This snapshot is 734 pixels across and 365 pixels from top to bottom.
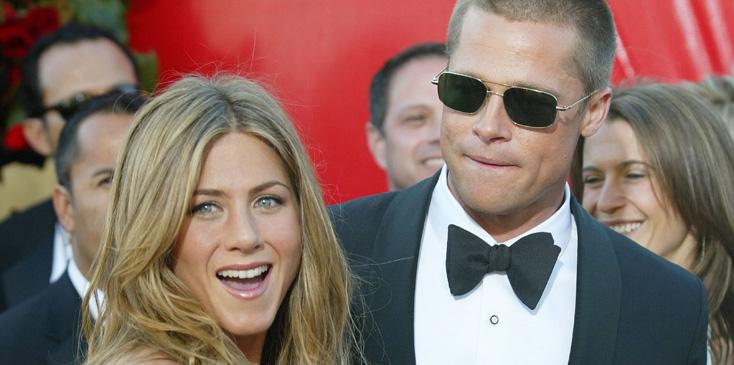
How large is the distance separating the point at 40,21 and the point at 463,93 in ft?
11.2

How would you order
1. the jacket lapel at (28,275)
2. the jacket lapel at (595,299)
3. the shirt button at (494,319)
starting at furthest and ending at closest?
the jacket lapel at (28,275), the shirt button at (494,319), the jacket lapel at (595,299)

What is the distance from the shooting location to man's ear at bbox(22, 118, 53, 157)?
17.4 feet

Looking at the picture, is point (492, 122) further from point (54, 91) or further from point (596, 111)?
point (54, 91)

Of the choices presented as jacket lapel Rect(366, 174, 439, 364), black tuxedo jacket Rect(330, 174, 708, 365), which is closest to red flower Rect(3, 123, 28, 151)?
black tuxedo jacket Rect(330, 174, 708, 365)

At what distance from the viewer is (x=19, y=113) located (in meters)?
5.77

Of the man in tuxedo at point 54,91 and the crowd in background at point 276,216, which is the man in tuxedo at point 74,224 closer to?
the crowd in background at point 276,216

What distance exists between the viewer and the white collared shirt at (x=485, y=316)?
3125 mm

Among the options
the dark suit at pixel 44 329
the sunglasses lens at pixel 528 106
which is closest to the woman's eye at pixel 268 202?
the sunglasses lens at pixel 528 106

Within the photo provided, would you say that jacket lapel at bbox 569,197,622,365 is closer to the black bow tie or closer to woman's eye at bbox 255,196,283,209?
the black bow tie

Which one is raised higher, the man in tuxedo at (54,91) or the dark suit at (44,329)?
the man in tuxedo at (54,91)

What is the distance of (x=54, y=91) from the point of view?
5293 millimetres

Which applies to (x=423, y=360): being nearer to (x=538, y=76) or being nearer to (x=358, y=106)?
(x=538, y=76)

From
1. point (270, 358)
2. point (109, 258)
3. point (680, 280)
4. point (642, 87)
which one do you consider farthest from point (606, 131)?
point (109, 258)

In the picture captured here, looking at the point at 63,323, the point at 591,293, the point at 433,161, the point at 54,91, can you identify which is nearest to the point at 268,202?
the point at 591,293
